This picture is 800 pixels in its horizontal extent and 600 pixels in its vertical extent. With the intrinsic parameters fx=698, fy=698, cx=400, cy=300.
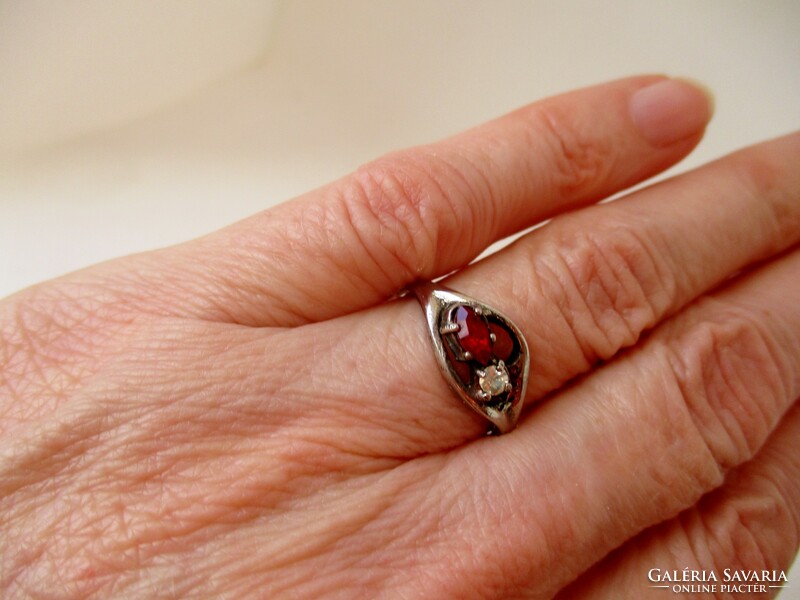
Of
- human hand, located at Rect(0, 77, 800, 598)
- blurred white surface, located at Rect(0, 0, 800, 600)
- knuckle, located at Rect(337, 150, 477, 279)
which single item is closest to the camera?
human hand, located at Rect(0, 77, 800, 598)

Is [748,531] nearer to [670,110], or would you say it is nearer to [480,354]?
[480,354]

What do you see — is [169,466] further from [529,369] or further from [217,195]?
[217,195]

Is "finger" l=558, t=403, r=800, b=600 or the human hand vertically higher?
the human hand

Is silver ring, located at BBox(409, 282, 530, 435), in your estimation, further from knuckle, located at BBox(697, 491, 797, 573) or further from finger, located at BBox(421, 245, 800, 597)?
knuckle, located at BBox(697, 491, 797, 573)

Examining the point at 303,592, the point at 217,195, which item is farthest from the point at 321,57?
the point at 303,592

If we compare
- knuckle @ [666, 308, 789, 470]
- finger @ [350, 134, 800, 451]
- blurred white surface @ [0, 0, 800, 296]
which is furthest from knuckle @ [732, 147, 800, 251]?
blurred white surface @ [0, 0, 800, 296]

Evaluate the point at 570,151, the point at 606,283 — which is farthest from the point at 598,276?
the point at 570,151
